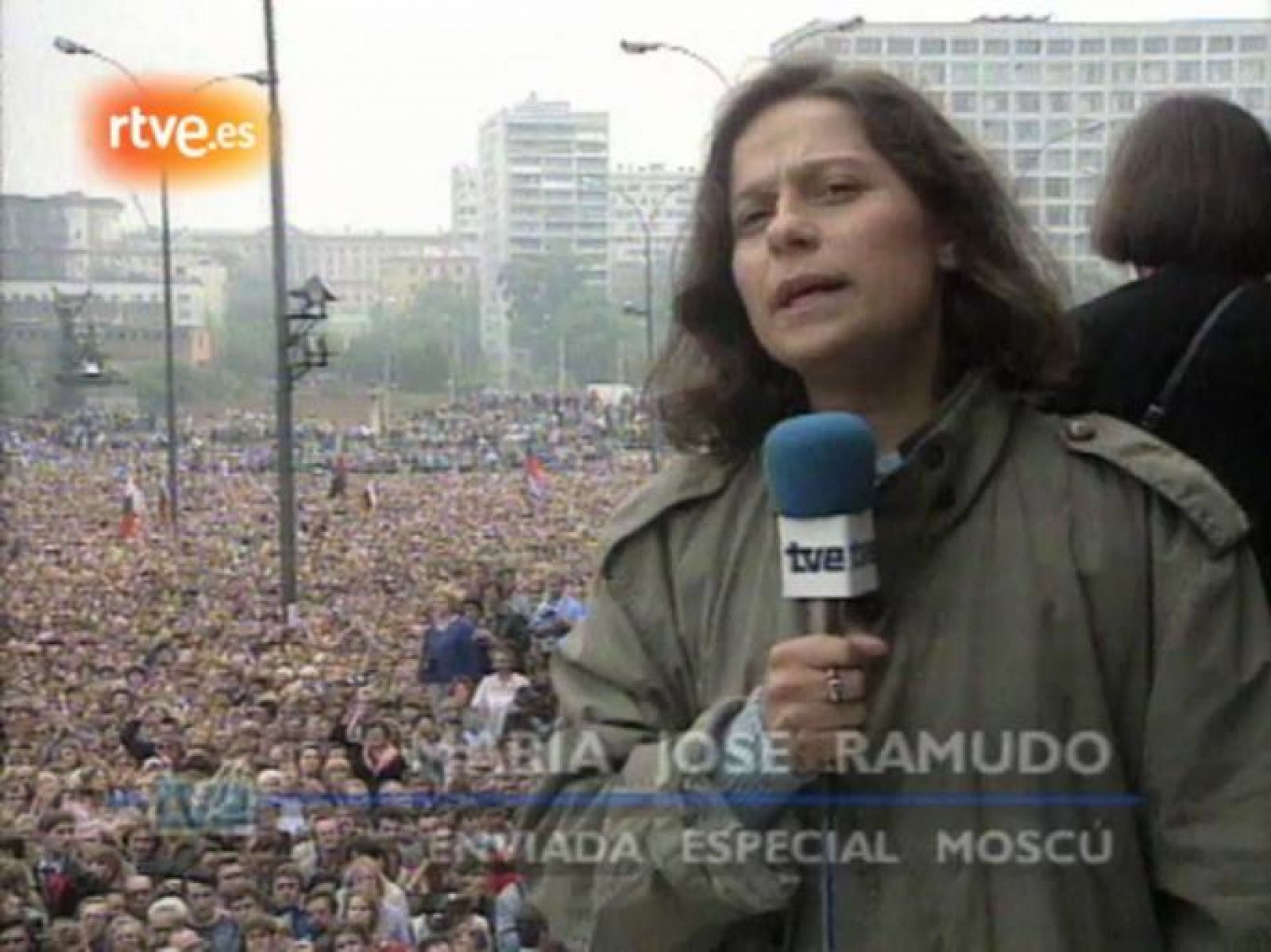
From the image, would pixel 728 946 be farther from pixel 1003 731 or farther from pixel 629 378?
pixel 629 378

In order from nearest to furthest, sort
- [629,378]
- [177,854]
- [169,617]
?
[629,378] → [177,854] → [169,617]

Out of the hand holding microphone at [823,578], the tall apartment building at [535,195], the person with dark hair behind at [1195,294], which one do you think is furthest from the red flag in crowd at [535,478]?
the hand holding microphone at [823,578]

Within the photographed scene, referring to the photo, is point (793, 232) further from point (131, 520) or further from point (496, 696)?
point (131, 520)

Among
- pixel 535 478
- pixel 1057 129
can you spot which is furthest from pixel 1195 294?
pixel 535 478

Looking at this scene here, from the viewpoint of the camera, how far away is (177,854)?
2.17 metres

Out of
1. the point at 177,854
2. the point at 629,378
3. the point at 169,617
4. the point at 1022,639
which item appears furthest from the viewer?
the point at 169,617

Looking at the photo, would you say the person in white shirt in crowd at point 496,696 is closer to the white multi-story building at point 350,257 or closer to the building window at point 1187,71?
the white multi-story building at point 350,257

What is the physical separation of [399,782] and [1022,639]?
61.9 inches

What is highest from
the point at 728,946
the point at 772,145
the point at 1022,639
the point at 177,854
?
the point at 772,145

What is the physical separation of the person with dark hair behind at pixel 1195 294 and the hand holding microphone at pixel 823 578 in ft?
0.99

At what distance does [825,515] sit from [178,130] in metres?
1.61

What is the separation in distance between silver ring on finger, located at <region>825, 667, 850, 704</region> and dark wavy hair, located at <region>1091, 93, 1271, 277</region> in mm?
487

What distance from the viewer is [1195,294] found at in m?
1.00

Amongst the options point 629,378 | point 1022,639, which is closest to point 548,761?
point 1022,639
